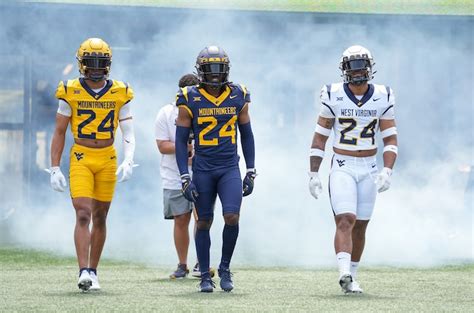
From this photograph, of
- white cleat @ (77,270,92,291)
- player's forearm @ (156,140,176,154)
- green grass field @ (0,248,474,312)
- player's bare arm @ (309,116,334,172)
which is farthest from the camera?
player's forearm @ (156,140,176,154)

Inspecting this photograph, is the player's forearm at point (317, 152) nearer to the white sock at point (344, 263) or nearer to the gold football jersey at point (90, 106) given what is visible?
the white sock at point (344, 263)

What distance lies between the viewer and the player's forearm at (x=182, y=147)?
34.6 ft

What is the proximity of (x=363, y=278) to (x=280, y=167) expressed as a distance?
249 inches

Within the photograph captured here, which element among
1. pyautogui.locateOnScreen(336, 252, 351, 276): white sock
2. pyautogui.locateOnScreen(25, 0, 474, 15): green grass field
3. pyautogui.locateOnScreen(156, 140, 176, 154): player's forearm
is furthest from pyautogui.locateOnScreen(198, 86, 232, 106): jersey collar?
pyautogui.locateOnScreen(25, 0, 474, 15): green grass field

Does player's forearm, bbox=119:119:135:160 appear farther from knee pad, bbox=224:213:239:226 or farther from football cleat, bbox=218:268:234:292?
football cleat, bbox=218:268:234:292

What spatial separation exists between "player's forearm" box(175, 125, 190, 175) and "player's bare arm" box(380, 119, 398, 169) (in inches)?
60.7

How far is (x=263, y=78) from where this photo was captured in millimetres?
19094

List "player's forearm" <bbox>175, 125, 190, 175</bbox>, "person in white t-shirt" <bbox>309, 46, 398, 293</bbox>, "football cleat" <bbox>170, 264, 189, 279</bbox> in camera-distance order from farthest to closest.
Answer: "football cleat" <bbox>170, 264, 189, 279</bbox> → "person in white t-shirt" <bbox>309, 46, 398, 293</bbox> → "player's forearm" <bbox>175, 125, 190, 175</bbox>

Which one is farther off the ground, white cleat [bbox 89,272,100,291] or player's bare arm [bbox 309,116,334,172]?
player's bare arm [bbox 309,116,334,172]

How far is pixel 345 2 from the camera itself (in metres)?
18.5

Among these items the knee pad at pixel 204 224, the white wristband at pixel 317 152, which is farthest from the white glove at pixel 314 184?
the knee pad at pixel 204 224

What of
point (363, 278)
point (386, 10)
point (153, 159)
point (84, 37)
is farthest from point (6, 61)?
point (363, 278)

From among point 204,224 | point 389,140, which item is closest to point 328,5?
point 389,140

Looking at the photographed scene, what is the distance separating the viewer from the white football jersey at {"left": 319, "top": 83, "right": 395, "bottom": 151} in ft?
35.0
